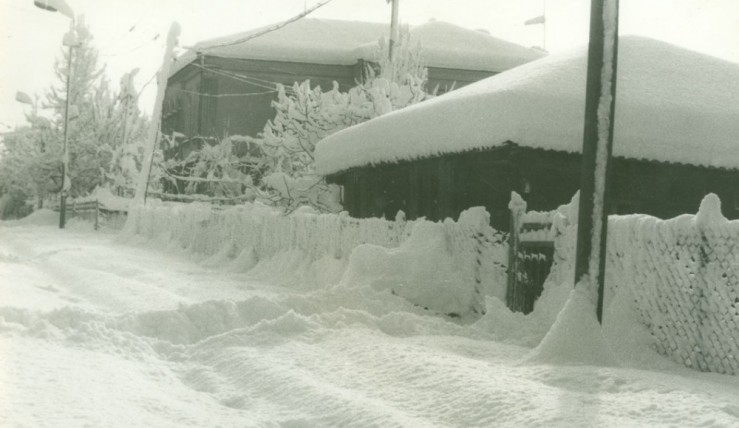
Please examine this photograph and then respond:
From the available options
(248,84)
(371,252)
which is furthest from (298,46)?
(371,252)

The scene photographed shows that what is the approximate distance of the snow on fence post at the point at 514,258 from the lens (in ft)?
31.4

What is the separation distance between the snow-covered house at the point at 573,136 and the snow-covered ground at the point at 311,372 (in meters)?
2.37

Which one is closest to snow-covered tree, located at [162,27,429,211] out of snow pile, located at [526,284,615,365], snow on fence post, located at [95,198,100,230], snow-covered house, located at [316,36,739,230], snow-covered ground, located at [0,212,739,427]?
snow-covered house, located at [316,36,739,230]

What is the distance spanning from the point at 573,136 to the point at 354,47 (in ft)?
103

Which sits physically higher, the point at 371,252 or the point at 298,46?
the point at 298,46

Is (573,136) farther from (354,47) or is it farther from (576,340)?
(354,47)

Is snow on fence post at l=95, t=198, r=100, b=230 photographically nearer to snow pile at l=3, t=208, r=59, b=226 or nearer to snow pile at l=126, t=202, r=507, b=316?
snow pile at l=3, t=208, r=59, b=226

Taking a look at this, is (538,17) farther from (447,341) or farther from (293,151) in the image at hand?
(447,341)

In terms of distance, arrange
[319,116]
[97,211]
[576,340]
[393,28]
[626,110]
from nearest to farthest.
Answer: [576,340] < [626,110] < [319,116] < [393,28] < [97,211]

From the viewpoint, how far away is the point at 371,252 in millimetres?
11133

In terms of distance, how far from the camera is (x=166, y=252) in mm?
22172

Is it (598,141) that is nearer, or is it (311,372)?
(311,372)

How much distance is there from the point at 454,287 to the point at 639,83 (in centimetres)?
372

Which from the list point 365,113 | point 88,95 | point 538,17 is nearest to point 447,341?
point 365,113
